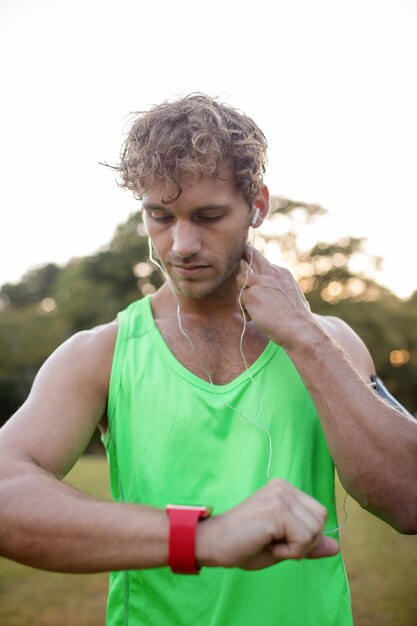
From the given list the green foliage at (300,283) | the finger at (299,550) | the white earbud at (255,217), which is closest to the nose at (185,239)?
the white earbud at (255,217)

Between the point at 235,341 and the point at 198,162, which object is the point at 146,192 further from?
the point at 235,341

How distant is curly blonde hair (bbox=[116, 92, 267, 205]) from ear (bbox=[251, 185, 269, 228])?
9 centimetres

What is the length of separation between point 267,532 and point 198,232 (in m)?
1.33

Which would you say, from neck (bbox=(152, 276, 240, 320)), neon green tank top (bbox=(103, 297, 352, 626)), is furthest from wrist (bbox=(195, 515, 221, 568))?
neck (bbox=(152, 276, 240, 320))

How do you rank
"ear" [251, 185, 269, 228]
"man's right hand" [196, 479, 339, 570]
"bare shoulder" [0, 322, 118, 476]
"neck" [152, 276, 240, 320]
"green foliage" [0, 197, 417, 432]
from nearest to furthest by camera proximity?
"man's right hand" [196, 479, 339, 570], "bare shoulder" [0, 322, 118, 476], "neck" [152, 276, 240, 320], "ear" [251, 185, 269, 228], "green foliage" [0, 197, 417, 432]

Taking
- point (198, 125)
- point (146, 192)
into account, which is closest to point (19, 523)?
point (146, 192)

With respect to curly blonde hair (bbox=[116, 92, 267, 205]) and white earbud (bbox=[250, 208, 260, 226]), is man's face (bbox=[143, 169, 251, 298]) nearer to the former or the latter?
curly blonde hair (bbox=[116, 92, 267, 205])

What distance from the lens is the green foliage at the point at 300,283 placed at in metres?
34.7

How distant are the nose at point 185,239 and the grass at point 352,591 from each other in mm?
4400

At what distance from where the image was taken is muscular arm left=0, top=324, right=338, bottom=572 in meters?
1.63

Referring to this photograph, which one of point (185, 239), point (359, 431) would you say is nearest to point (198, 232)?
point (185, 239)

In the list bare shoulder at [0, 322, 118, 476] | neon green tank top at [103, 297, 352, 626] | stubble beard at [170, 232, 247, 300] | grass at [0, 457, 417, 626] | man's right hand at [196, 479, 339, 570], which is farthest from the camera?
grass at [0, 457, 417, 626]

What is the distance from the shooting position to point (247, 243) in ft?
9.21

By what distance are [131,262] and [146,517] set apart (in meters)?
37.6
